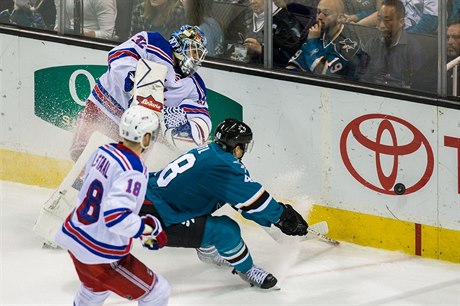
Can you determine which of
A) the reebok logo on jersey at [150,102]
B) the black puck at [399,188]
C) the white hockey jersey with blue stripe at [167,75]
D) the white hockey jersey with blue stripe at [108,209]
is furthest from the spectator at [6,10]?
the white hockey jersey with blue stripe at [108,209]

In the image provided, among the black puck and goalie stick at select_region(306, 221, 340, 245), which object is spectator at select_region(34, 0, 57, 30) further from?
the black puck

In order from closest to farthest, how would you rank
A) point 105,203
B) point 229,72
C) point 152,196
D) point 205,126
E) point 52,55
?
point 105,203 → point 152,196 → point 205,126 → point 229,72 → point 52,55

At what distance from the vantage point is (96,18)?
23.8 ft

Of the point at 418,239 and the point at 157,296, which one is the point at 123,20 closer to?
the point at 418,239

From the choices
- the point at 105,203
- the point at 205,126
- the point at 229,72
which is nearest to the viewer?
the point at 105,203

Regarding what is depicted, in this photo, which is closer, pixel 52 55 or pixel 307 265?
pixel 307 265

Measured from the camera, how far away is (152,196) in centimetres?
570

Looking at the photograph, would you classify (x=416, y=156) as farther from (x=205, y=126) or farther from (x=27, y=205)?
(x=27, y=205)

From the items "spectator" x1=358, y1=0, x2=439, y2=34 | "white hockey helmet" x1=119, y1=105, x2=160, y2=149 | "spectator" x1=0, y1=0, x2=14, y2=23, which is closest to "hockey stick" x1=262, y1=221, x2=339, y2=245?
"spectator" x1=358, y1=0, x2=439, y2=34

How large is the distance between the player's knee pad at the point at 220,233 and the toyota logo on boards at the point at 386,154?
99cm

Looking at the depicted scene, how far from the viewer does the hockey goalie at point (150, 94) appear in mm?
5930

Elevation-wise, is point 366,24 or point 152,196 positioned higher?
point 366,24

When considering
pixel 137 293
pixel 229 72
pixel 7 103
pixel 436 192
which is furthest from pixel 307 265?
pixel 7 103

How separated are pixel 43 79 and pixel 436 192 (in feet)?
7.86
